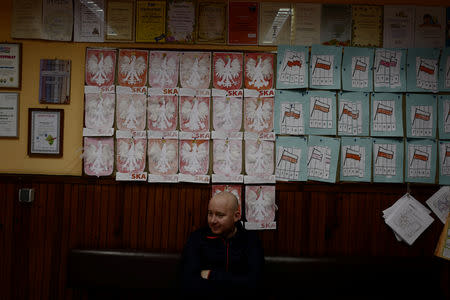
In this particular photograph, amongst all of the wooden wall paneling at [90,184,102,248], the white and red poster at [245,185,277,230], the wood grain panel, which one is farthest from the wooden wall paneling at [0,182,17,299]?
the white and red poster at [245,185,277,230]

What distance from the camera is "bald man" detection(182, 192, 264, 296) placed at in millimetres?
2084

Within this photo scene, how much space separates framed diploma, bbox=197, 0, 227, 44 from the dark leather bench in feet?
6.23

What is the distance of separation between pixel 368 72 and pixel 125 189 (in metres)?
2.38

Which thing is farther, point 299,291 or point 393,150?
point 393,150

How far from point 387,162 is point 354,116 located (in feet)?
1.64

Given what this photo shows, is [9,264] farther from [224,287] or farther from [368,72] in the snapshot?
[368,72]

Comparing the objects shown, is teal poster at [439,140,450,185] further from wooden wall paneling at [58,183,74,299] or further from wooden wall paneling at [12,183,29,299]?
Answer: wooden wall paneling at [12,183,29,299]

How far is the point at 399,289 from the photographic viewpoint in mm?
2328

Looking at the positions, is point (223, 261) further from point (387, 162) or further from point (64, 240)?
point (387, 162)

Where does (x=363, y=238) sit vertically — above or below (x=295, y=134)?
below

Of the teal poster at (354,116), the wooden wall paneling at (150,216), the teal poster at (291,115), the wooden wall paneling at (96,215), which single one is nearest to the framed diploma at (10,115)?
the wooden wall paneling at (96,215)

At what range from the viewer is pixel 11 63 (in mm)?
2523

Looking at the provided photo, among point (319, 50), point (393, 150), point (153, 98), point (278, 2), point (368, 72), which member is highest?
point (278, 2)

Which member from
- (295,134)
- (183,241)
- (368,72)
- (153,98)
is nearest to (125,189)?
(183,241)
